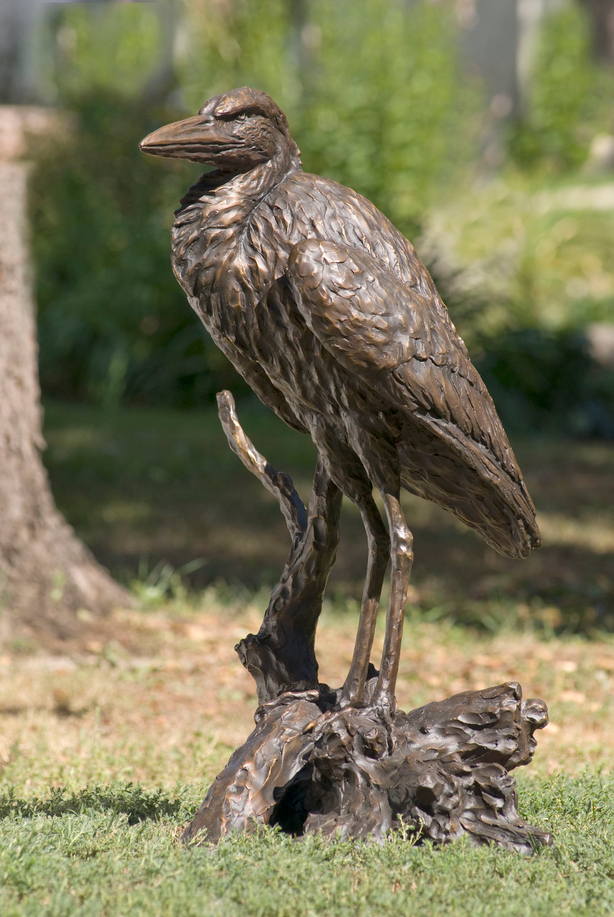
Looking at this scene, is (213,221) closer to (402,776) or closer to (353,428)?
(353,428)

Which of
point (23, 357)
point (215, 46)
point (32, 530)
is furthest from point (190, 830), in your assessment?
point (215, 46)

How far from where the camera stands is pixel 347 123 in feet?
40.2

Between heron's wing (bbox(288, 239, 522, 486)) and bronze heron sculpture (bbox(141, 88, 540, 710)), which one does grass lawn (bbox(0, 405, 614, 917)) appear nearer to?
bronze heron sculpture (bbox(141, 88, 540, 710))

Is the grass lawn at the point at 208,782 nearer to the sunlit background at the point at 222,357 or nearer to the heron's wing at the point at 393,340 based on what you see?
the sunlit background at the point at 222,357

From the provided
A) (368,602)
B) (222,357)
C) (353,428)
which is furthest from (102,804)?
(222,357)

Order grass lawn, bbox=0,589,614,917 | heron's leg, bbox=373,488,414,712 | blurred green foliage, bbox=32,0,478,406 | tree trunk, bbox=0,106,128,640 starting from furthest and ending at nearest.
A: blurred green foliage, bbox=32,0,478,406
tree trunk, bbox=0,106,128,640
heron's leg, bbox=373,488,414,712
grass lawn, bbox=0,589,614,917

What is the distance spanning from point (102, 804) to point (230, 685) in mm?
1791

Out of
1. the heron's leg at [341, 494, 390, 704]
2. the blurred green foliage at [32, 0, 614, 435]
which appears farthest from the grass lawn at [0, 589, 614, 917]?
the blurred green foliage at [32, 0, 614, 435]

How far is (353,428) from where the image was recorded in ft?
9.17

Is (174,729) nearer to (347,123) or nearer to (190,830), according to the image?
(190,830)

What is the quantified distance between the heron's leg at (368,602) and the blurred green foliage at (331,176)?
7.57m

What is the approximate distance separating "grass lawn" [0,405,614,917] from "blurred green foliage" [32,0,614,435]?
1.25 metres

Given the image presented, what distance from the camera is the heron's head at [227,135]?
270cm

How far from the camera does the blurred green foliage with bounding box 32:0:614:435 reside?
1105cm
